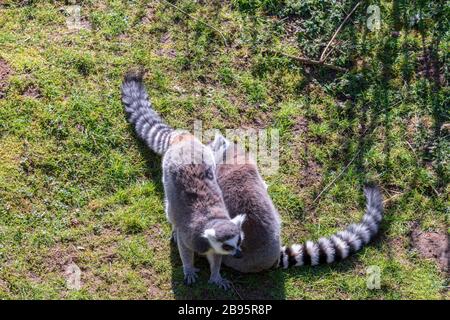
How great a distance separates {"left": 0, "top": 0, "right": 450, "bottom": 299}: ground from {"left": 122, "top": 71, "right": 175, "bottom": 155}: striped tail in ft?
0.64

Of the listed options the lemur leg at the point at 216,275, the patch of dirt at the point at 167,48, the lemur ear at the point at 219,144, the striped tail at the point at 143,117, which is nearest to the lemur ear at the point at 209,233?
the lemur leg at the point at 216,275

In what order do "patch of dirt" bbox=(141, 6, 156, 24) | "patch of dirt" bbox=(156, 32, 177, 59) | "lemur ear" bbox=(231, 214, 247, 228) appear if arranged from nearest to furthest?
"lemur ear" bbox=(231, 214, 247, 228)
"patch of dirt" bbox=(156, 32, 177, 59)
"patch of dirt" bbox=(141, 6, 156, 24)

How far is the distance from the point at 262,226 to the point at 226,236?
0.50 meters

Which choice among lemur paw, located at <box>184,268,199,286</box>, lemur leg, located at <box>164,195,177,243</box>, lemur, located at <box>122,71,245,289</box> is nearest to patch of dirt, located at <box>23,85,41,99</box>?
lemur, located at <box>122,71,245,289</box>

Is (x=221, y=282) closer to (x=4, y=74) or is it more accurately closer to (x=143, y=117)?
(x=143, y=117)

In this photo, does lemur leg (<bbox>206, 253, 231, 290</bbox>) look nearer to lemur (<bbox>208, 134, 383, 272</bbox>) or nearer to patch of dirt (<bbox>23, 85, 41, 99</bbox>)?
lemur (<bbox>208, 134, 383, 272</bbox>)

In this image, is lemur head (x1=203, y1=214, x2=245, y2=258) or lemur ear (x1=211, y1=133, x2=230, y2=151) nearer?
lemur head (x1=203, y1=214, x2=245, y2=258)

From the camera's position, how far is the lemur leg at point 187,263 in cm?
614

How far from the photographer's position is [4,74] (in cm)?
760

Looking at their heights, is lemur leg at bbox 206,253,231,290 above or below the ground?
below

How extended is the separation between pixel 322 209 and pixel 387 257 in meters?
0.80

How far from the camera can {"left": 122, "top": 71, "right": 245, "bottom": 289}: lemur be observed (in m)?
5.76

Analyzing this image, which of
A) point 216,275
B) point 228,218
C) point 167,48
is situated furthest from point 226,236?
point 167,48

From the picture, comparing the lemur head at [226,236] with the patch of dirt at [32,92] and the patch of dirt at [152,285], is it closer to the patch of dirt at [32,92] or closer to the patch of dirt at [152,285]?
the patch of dirt at [152,285]
